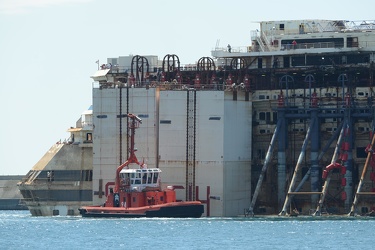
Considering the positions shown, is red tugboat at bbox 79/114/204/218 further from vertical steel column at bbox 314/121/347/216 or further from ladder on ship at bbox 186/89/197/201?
vertical steel column at bbox 314/121/347/216

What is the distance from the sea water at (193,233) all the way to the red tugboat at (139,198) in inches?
25.1

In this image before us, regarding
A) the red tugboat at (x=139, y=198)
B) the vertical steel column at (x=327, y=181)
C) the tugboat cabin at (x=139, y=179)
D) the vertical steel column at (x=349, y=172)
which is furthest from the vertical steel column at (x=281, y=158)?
the tugboat cabin at (x=139, y=179)

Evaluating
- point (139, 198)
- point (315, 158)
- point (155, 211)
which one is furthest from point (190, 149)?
point (315, 158)

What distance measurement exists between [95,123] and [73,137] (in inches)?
367

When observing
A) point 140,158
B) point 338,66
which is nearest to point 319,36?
point 338,66

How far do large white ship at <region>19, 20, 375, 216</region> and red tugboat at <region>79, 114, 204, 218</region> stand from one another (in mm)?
2343

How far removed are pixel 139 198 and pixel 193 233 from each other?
13230mm

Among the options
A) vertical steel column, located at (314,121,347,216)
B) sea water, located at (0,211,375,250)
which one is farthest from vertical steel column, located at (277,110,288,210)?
vertical steel column, located at (314,121,347,216)

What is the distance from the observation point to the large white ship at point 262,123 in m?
152

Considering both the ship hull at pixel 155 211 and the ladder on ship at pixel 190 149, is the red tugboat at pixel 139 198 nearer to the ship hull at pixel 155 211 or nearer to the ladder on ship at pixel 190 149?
the ship hull at pixel 155 211

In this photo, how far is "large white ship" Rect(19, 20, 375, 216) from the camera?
15150 centimetres

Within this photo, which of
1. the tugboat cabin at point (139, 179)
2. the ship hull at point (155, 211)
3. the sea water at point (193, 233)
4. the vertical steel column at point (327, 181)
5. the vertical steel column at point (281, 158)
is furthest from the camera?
the vertical steel column at point (281, 158)

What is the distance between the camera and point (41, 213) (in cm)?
16250

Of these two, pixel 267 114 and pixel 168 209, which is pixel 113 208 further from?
pixel 267 114
